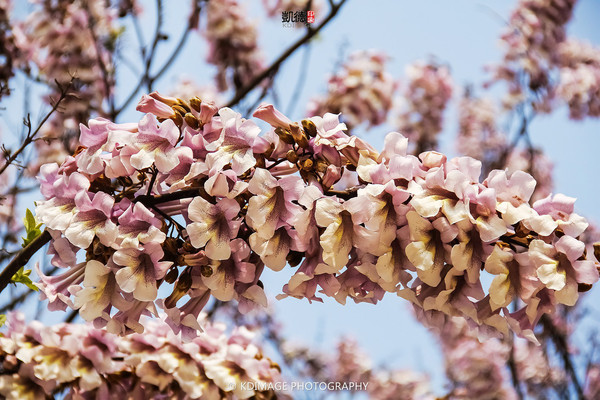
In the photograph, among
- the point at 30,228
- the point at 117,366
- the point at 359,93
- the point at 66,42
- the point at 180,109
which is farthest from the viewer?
the point at 359,93

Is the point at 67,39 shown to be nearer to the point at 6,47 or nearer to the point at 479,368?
the point at 6,47

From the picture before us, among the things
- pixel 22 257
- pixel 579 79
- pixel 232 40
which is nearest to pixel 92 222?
pixel 22 257

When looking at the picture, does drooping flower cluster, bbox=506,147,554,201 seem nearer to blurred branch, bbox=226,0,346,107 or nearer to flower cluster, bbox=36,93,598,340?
blurred branch, bbox=226,0,346,107

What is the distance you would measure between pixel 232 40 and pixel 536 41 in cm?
230

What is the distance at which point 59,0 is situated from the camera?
2.90m

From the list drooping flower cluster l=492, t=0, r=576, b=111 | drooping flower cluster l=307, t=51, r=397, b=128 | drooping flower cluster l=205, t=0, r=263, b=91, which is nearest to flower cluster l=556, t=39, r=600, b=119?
drooping flower cluster l=492, t=0, r=576, b=111

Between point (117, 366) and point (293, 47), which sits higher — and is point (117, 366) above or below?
below

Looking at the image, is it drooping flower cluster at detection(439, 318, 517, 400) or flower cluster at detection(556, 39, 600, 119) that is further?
drooping flower cluster at detection(439, 318, 517, 400)

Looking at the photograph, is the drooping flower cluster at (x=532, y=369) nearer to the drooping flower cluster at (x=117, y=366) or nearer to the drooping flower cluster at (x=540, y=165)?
the drooping flower cluster at (x=540, y=165)

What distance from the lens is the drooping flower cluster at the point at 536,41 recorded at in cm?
436

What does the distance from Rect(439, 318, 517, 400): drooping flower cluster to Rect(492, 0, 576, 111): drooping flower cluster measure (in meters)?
1.96

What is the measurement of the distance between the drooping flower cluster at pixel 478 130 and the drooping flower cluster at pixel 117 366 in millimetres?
3969

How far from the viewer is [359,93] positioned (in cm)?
368

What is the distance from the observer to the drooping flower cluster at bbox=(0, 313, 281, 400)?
134 cm
